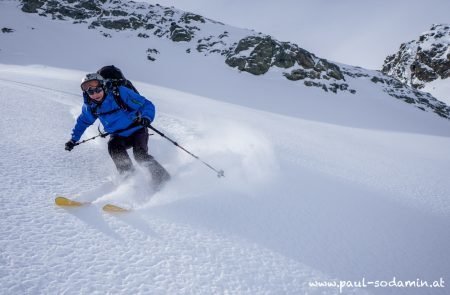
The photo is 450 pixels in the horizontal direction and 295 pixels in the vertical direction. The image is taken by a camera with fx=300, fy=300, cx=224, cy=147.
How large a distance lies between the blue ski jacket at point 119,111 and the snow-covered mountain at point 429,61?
64.6m

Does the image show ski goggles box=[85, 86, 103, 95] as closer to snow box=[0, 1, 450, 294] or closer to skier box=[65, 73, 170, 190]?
skier box=[65, 73, 170, 190]

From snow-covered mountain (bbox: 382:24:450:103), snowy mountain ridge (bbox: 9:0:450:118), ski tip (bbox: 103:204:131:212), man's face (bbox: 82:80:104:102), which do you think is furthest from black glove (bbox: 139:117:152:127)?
snow-covered mountain (bbox: 382:24:450:103)

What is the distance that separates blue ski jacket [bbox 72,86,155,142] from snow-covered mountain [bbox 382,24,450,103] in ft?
212

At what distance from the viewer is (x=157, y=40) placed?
3575 centimetres

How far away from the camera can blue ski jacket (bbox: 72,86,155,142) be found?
4.72 m

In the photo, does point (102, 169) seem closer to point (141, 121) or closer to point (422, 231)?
point (141, 121)

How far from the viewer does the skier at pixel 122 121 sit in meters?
4.54

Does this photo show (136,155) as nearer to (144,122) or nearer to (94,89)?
(144,122)

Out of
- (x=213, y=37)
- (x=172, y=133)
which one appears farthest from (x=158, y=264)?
(x=213, y=37)

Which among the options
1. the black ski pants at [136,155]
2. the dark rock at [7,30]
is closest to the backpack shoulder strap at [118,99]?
the black ski pants at [136,155]

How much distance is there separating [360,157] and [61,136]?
286 inches

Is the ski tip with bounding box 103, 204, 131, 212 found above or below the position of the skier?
below

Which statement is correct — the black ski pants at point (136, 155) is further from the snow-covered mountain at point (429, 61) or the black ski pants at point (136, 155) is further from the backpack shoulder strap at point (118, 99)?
the snow-covered mountain at point (429, 61)

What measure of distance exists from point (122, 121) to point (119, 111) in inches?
6.6
